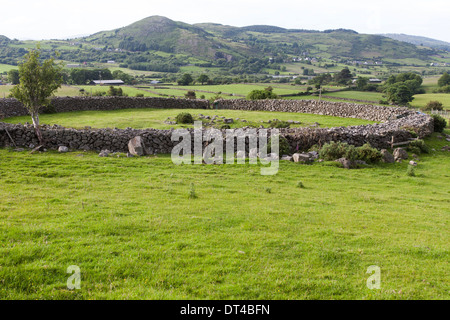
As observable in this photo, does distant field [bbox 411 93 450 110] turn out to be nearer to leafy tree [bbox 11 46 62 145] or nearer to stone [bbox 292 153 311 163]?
stone [bbox 292 153 311 163]

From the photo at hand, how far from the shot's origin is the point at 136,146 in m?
20.6

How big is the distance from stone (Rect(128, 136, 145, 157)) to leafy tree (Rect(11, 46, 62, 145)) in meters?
6.62

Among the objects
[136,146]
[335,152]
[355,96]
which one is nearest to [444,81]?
[355,96]

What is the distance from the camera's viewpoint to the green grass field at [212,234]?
266 inches

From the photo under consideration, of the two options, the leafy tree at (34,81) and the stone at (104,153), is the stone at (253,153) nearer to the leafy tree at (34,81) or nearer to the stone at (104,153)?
the stone at (104,153)

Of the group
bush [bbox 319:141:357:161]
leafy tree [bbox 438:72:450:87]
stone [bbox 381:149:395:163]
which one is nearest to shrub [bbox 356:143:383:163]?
stone [bbox 381:149:395:163]

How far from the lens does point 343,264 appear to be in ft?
26.7

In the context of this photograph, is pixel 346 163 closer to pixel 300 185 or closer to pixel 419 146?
pixel 300 185

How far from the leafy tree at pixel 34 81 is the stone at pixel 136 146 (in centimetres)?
662

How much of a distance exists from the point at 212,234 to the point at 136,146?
12671 mm

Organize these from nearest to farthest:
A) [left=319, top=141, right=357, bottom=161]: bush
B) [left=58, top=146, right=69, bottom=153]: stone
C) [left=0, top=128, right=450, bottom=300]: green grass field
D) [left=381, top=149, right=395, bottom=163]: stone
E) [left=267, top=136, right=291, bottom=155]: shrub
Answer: [left=0, top=128, right=450, bottom=300]: green grass field < [left=58, top=146, right=69, bottom=153]: stone < [left=319, top=141, right=357, bottom=161]: bush < [left=381, top=149, right=395, bottom=163]: stone < [left=267, top=136, right=291, bottom=155]: shrub

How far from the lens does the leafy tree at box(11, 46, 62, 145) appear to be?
72.0ft

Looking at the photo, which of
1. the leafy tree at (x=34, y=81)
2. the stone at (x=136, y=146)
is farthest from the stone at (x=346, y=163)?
the leafy tree at (x=34, y=81)

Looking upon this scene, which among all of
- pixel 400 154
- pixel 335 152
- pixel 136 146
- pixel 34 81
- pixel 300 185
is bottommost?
pixel 300 185
